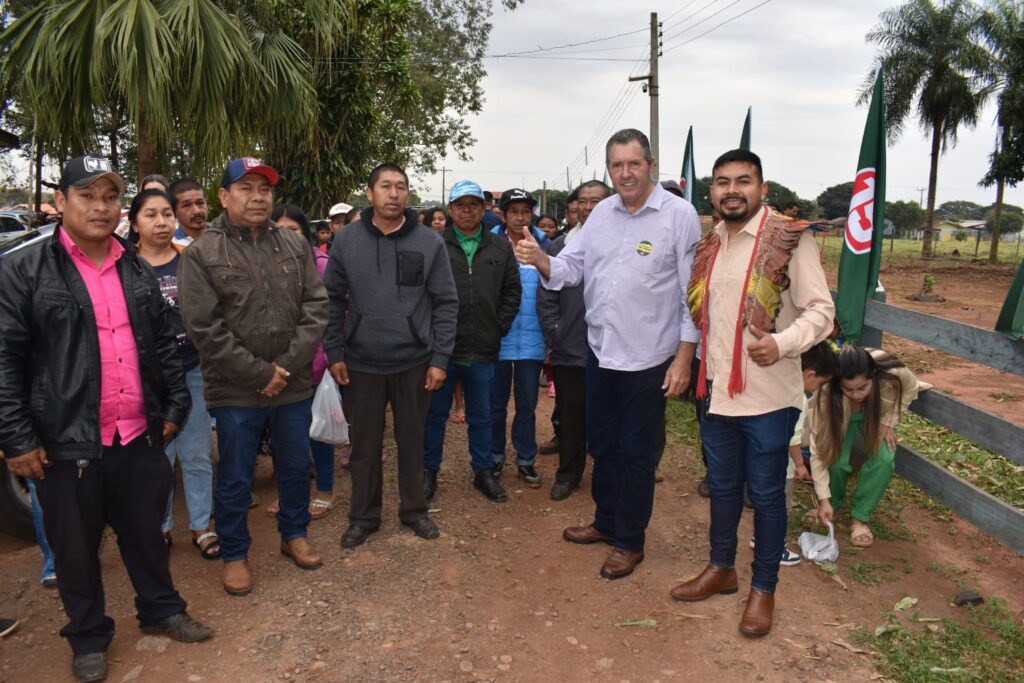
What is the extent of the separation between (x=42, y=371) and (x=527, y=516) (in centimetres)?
274

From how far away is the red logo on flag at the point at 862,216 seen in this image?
4754mm

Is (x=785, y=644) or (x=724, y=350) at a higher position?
(x=724, y=350)

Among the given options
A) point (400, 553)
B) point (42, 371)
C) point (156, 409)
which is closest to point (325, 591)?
point (400, 553)

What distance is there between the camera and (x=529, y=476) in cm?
505

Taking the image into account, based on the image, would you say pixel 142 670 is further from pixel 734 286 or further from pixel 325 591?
pixel 734 286

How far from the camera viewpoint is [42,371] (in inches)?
109

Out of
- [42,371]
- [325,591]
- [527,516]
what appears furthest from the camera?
[527,516]

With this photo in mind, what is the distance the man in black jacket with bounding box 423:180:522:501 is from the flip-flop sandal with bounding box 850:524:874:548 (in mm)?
2057

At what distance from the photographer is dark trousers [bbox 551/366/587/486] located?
4.80 m

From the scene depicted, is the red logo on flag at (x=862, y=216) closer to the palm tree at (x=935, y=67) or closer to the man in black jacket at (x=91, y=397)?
the man in black jacket at (x=91, y=397)

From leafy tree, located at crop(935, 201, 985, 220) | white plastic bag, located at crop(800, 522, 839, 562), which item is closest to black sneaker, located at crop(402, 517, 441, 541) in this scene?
white plastic bag, located at crop(800, 522, 839, 562)

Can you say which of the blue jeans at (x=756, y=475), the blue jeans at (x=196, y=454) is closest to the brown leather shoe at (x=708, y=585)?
the blue jeans at (x=756, y=475)

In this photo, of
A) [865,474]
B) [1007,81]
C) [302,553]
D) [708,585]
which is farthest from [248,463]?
[1007,81]

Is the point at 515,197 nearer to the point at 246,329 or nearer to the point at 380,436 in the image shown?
the point at 380,436
